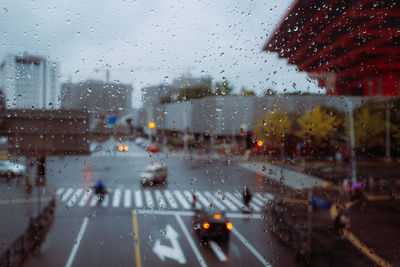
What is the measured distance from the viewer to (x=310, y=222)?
154 cm

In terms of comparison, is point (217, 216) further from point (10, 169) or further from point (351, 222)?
point (10, 169)

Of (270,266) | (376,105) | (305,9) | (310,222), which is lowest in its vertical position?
(270,266)

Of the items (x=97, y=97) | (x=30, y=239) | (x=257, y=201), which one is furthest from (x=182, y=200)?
(x=30, y=239)

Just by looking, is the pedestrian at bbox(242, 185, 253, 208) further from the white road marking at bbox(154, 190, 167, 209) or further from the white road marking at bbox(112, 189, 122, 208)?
the white road marking at bbox(112, 189, 122, 208)

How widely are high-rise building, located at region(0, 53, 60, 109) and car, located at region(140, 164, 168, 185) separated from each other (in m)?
0.51

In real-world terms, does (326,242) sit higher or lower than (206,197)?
lower

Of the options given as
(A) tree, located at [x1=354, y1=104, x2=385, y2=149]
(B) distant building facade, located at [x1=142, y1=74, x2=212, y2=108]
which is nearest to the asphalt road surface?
(B) distant building facade, located at [x1=142, y1=74, x2=212, y2=108]

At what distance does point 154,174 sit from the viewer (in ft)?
4.64

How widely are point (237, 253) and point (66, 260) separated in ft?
2.56

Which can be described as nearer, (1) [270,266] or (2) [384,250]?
(1) [270,266]

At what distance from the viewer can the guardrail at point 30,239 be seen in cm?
136

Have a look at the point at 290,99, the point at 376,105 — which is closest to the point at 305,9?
the point at 290,99

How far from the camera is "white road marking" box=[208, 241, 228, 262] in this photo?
1.32m

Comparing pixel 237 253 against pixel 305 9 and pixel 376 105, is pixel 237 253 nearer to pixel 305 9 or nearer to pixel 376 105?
pixel 376 105
